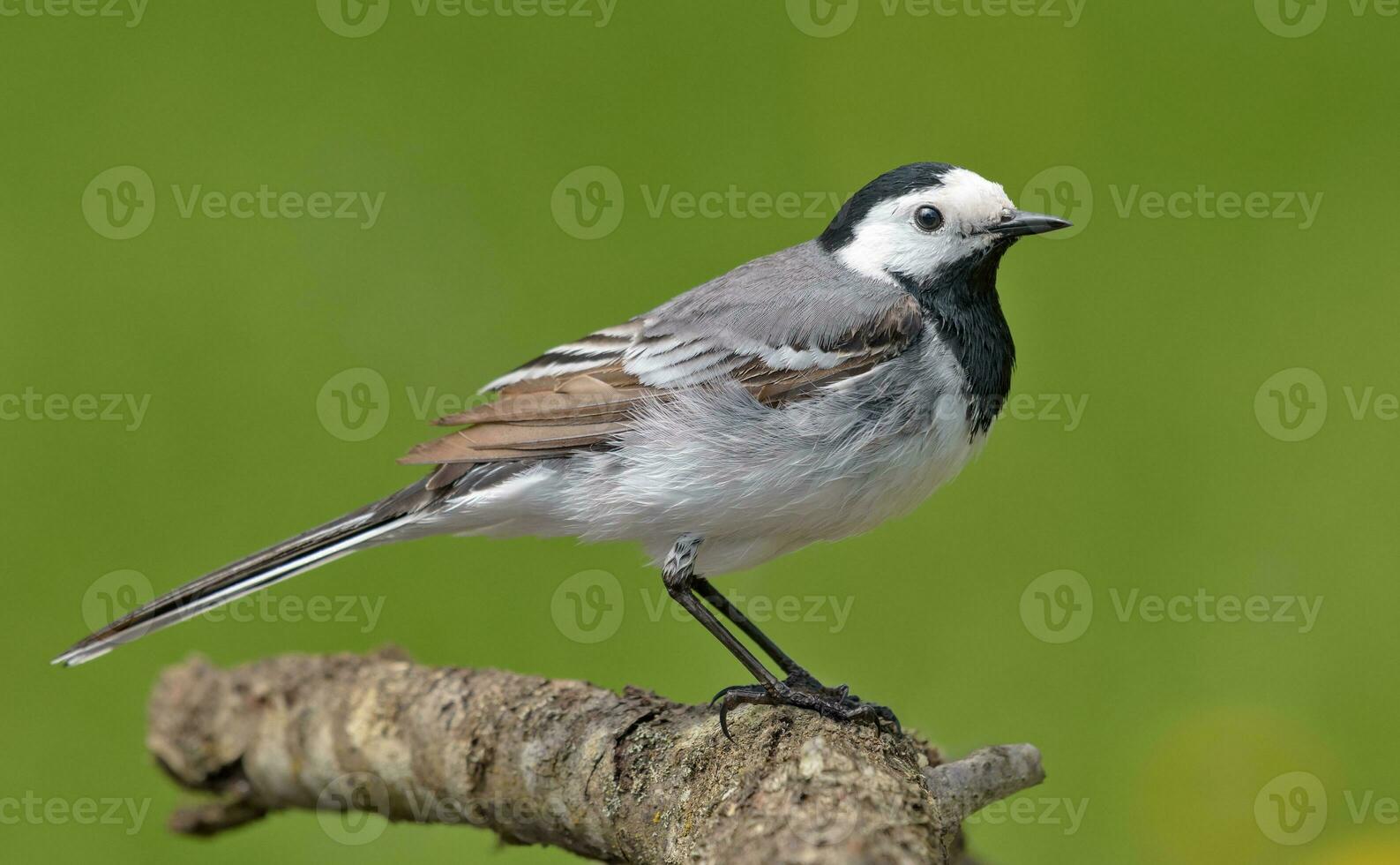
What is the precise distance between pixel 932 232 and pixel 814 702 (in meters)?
1.41

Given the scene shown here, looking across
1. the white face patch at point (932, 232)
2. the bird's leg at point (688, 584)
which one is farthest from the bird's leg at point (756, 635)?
the white face patch at point (932, 232)

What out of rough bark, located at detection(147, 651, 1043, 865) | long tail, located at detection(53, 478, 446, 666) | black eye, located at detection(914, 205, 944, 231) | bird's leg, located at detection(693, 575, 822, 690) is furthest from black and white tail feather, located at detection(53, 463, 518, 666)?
black eye, located at detection(914, 205, 944, 231)

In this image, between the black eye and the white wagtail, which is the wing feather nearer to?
the white wagtail

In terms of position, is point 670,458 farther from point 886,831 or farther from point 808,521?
point 886,831

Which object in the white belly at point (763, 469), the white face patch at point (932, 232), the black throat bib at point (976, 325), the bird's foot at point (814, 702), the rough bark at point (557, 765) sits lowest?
the rough bark at point (557, 765)

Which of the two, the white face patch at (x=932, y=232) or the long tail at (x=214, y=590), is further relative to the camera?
the white face patch at (x=932, y=232)

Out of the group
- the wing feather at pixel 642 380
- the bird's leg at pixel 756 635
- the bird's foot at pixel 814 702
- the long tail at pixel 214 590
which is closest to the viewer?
the bird's foot at pixel 814 702

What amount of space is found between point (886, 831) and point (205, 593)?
6.92ft

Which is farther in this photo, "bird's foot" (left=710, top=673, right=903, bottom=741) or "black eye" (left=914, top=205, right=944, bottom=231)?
"black eye" (left=914, top=205, right=944, bottom=231)

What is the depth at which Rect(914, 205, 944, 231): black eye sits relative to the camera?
3.70 metres

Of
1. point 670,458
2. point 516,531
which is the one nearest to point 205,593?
point 516,531

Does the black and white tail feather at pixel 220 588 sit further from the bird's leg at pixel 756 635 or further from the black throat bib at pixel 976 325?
the black throat bib at pixel 976 325

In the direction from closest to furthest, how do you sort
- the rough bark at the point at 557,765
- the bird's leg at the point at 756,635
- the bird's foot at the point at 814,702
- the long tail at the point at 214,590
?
the rough bark at the point at 557,765, the bird's foot at the point at 814,702, the long tail at the point at 214,590, the bird's leg at the point at 756,635

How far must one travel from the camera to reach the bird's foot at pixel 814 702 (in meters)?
3.05
